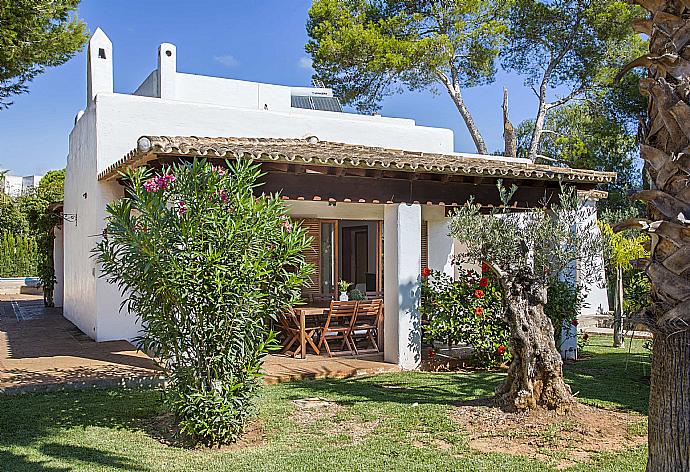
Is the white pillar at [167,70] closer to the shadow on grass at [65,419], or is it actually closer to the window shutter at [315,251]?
the window shutter at [315,251]

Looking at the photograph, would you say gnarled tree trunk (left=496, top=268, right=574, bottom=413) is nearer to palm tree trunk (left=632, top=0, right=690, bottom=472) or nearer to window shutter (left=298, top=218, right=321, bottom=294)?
palm tree trunk (left=632, top=0, right=690, bottom=472)

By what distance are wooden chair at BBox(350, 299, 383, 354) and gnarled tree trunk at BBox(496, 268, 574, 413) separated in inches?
154

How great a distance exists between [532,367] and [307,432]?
270cm

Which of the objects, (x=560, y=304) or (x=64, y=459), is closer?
(x=64, y=459)

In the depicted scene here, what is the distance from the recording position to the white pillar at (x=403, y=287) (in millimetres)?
10289

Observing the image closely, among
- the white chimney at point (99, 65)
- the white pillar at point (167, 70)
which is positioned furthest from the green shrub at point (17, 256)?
the white chimney at point (99, 65)

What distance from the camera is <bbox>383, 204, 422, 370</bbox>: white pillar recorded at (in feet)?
33.8

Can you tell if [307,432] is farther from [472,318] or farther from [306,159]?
[472,318]

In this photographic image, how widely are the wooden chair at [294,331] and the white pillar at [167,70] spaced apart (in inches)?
270

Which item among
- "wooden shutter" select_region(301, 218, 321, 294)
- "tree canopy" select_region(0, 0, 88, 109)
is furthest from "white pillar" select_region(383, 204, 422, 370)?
"tree canopy" select_region(0, 0, 88, 109)

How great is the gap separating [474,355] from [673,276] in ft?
25.1

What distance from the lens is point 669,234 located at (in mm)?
2996

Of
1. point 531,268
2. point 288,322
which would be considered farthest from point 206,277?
point 288,322

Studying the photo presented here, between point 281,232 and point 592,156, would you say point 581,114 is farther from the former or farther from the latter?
point 281,232
